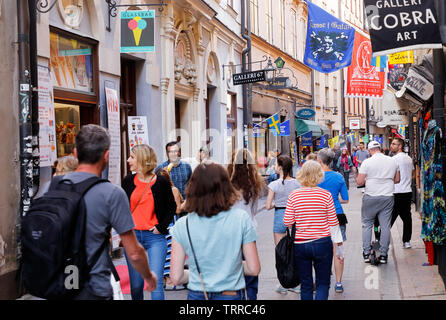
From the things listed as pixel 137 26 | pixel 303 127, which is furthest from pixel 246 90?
pixel 137 26

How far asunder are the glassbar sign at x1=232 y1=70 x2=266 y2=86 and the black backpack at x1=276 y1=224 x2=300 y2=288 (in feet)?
41.2

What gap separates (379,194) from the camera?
29.6ft

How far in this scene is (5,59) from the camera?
7.18m

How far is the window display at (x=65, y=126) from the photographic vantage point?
29.9ft

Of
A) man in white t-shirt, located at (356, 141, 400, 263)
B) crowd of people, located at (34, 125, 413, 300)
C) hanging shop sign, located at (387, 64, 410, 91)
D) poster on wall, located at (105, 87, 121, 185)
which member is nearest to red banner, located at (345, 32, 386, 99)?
hanging shop sign, located at (387, 64, 410, 91)

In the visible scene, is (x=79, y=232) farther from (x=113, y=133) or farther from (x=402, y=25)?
(x=113, y=133)

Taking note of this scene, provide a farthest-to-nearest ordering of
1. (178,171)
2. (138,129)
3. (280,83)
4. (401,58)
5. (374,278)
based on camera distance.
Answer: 1. (280,83)
2. (401,58)
3. (138,129)
4. (178,171)
5. (374,278)

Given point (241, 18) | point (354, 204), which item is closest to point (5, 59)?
point (354, 204)

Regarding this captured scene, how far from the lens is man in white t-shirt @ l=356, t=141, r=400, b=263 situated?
8.98m

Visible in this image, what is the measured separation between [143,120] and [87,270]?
815 cm

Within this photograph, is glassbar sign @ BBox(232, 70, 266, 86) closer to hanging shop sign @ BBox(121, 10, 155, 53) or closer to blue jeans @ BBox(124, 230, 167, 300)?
hanging shop sign @ BBox(121, 10, 155, 53)

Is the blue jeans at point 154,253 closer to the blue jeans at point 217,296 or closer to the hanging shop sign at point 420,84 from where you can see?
the blue jeans at point 217,296

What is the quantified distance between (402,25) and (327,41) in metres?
10.1

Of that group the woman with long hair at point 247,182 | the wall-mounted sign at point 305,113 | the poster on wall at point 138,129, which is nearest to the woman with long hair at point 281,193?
the woman with long hair at point 247,182
